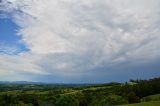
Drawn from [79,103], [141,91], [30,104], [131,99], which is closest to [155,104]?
[131,99]

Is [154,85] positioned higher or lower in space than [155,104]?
higher

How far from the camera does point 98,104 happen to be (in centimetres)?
15625

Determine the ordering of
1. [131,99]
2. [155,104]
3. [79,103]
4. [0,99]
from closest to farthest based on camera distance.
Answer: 1. [155,104]
2. [131,99]
3. [79,103]
4. [0,99]

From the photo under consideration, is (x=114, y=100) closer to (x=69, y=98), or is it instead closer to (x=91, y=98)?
(x=91, y=98)

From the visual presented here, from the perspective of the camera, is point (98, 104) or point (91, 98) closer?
point (98, 104)

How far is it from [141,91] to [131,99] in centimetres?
2563

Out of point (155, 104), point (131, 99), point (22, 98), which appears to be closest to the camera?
point (155, 104)

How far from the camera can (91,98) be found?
174 metres

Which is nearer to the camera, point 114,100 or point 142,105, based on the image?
point 142,105

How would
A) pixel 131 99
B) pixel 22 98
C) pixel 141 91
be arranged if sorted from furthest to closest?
pixel 22 98 → pixel 141 91 → pixel 131 99

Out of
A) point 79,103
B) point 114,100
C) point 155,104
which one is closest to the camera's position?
point 155,104

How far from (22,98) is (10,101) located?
35.6 ft

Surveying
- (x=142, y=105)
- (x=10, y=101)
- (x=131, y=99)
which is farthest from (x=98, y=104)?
(x=142, y=105)

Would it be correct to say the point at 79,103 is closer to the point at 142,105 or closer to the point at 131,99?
the point at 131,99
